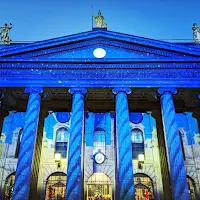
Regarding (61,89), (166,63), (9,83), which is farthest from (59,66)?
(166,63)

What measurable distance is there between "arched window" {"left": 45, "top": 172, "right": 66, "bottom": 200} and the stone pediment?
9.46 meters

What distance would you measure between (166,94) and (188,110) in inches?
207

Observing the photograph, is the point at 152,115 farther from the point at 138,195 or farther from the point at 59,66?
the point at 59,66

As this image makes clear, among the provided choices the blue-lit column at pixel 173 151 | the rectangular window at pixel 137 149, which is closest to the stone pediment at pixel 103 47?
the blue-lit column at pixel 173 151

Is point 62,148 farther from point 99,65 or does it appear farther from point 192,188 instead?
point 192,188

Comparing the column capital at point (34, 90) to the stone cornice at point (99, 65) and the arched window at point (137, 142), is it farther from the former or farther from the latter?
the arched window at point (137, 142)

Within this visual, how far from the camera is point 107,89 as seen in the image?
61.1ft

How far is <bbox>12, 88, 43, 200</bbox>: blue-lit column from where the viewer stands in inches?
593

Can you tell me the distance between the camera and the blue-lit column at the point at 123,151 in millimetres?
14916

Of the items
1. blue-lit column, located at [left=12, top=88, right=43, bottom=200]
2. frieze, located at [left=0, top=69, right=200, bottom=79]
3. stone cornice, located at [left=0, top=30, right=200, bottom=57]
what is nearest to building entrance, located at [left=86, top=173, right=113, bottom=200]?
blue-lit column, located at [left=12, top=88, right=43, bottom=200]

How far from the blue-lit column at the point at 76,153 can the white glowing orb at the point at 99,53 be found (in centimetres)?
297

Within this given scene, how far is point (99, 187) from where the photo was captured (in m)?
20.0

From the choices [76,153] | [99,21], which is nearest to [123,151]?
[76,153]

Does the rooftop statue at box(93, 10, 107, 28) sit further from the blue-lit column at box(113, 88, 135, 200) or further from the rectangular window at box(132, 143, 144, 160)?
the rectangular window at box(132, 143, 144, 160)
